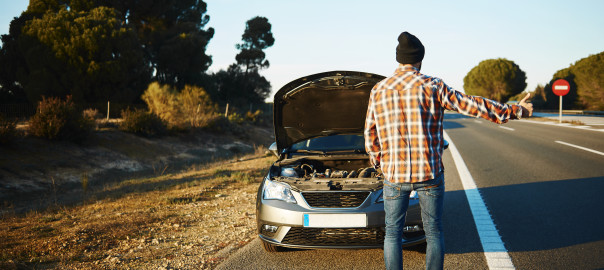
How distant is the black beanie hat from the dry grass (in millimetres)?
2684

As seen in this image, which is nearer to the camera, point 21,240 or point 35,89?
point 21,240

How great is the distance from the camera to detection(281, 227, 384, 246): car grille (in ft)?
12.1

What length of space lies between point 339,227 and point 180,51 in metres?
33.4

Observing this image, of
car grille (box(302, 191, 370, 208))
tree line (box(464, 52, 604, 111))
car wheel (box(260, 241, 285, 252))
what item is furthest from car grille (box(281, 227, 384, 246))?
tree line (box(464, 52, 604, 111))

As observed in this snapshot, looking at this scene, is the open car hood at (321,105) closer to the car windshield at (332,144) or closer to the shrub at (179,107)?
the car windshield at (332,144)

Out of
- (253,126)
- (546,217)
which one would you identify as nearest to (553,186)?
(546,217)

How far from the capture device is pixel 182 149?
1977 cm

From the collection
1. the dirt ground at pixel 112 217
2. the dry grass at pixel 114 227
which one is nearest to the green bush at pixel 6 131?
the dirt ground at pixel 112 217

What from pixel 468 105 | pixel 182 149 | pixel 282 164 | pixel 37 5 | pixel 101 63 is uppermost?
pixel 37 5

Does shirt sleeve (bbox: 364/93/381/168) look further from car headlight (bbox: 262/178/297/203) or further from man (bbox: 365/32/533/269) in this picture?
car headlight (bbox: 262/178/297/203)

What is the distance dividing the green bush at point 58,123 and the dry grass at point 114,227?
754 centimetres

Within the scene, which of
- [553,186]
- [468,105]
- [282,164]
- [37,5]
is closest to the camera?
[468,105]

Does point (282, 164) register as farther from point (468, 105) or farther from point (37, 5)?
point (37, 5)

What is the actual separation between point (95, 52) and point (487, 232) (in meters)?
28.5
